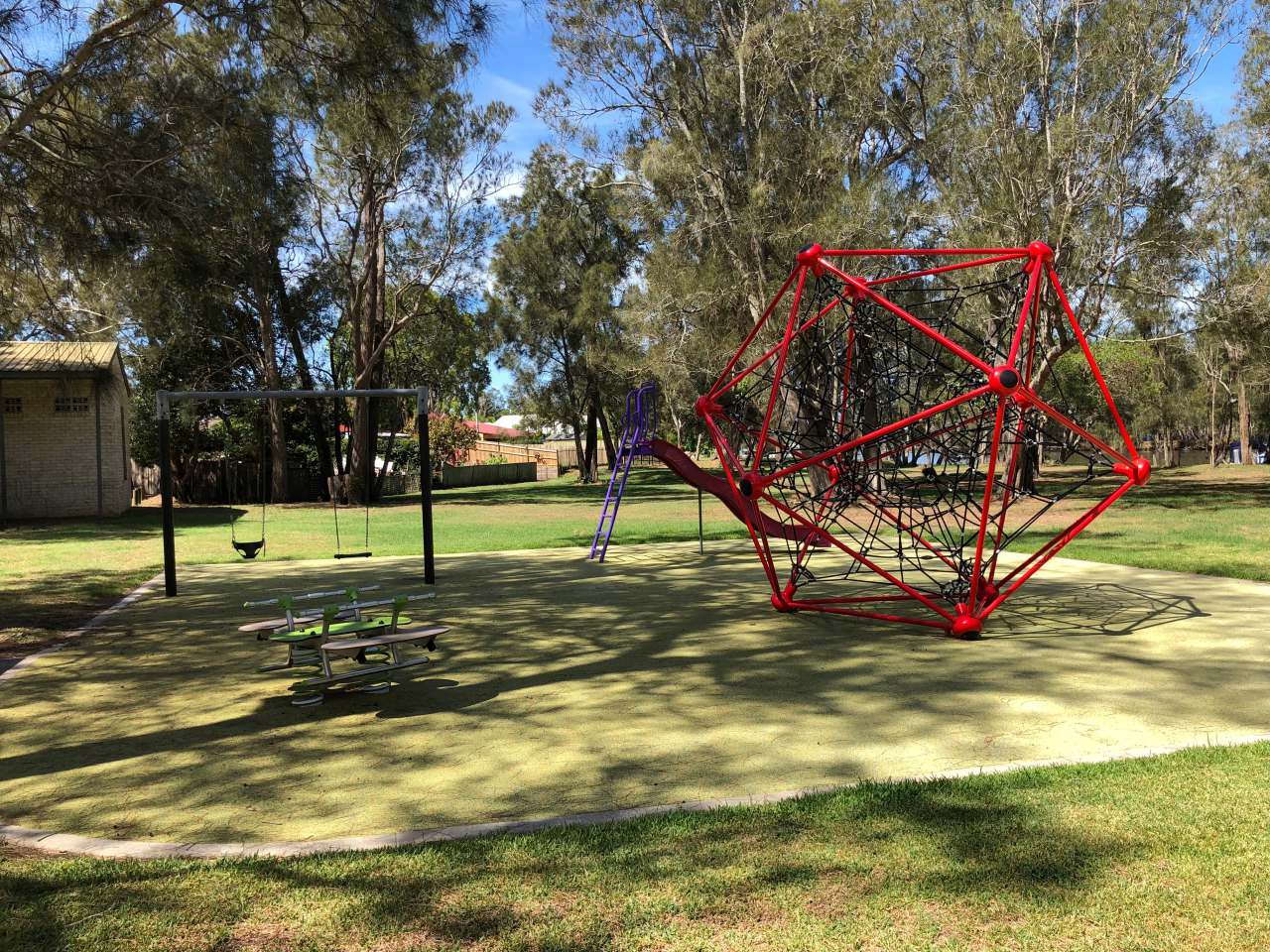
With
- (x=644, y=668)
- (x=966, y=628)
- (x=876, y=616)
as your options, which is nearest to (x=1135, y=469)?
(x=966, y=628)

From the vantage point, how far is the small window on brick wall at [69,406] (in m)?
24.7

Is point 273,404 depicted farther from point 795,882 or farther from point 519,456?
point 519,456

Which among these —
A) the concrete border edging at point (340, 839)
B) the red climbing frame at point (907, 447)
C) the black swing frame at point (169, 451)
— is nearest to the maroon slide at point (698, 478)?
the red climbing frame at point (907, 447)

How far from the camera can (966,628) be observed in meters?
8.12

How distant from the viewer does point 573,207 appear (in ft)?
145

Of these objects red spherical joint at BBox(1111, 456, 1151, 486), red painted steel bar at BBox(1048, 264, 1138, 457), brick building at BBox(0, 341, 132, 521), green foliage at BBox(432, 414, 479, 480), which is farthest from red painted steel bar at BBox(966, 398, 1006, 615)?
green foliage at BBox(432, 414, 479, 480)

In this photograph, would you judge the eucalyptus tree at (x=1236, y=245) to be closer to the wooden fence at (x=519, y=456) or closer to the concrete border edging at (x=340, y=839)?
the concrete border edging at (x=340, y=839)

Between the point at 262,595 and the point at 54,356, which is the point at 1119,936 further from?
the point at 54,356

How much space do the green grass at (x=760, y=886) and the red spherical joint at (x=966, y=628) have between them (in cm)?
388

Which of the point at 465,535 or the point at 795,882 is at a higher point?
the point at 465,535

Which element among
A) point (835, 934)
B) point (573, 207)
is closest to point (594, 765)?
point (835, 934)

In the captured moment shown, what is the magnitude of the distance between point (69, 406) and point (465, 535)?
12.4 meters

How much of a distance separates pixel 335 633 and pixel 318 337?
31.8m

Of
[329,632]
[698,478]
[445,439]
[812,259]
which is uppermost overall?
[812,259]
